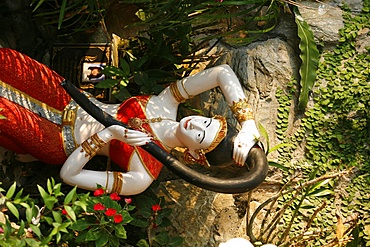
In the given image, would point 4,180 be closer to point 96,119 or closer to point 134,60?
point 96,119

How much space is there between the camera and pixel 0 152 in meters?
2.51

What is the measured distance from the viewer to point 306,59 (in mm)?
2830

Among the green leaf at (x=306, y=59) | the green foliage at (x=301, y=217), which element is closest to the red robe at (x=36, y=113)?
the green foliage at (x=301, y=217)

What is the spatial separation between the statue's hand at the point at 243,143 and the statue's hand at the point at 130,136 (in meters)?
0.29

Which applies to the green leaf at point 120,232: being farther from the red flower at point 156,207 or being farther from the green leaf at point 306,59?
the green leaf at point 306,59

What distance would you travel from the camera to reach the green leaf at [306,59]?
2.80 m

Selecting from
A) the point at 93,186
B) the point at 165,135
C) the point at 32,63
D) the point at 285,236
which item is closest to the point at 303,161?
the point at 285,236

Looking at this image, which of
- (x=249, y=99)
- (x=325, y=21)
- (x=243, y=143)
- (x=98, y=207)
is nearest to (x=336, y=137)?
(x=249, y=99)

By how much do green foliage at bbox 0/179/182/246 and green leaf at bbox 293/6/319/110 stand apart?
2.58ft

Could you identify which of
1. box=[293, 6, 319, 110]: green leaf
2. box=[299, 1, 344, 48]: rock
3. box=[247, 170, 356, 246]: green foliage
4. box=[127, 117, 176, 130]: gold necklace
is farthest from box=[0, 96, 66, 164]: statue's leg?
box=[299, 1, 344, 48]: rock

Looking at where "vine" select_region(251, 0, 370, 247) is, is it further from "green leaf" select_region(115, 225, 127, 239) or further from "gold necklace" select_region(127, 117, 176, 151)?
"green leaf" select_region(115, 225, 127, 239)

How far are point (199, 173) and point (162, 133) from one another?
278 mm

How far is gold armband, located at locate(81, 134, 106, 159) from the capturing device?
2244mm

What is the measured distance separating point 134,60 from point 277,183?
784mm
